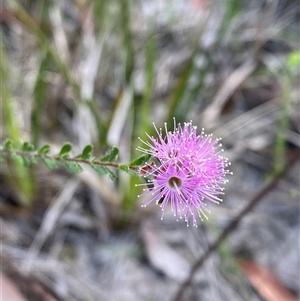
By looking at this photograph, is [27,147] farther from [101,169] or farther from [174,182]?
[174,182]

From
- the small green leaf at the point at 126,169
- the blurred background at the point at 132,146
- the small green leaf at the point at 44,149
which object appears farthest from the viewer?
the blurred background at the point at 132,146

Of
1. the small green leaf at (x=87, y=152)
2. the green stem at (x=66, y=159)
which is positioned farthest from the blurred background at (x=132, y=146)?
the small green leaf at (x=87, y=152)

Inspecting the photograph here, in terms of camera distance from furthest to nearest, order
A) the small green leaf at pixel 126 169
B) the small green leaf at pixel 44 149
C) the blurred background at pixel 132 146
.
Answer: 1. the blurred background at pixel 132 146
2. the small green leaf at pixel 44 149
3. the small green leaf at pixel 126 169

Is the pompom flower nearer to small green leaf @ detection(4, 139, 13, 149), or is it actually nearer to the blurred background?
small green leaf @ detection(4, 139, 13, 149)

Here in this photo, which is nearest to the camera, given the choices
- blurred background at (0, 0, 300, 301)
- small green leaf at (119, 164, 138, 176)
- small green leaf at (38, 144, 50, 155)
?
small green leaf at (119, 164, 138, 176)

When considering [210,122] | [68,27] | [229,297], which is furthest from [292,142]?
[68,27]

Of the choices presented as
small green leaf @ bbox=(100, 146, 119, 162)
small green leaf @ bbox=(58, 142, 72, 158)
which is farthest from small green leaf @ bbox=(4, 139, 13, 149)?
small green leaf @ bbox=(100, 146, 119, 162)

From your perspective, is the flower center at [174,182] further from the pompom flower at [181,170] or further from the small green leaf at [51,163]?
the small green leaf at [51,163]

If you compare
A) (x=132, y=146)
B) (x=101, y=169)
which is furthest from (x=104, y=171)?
(x=132, y=146)
